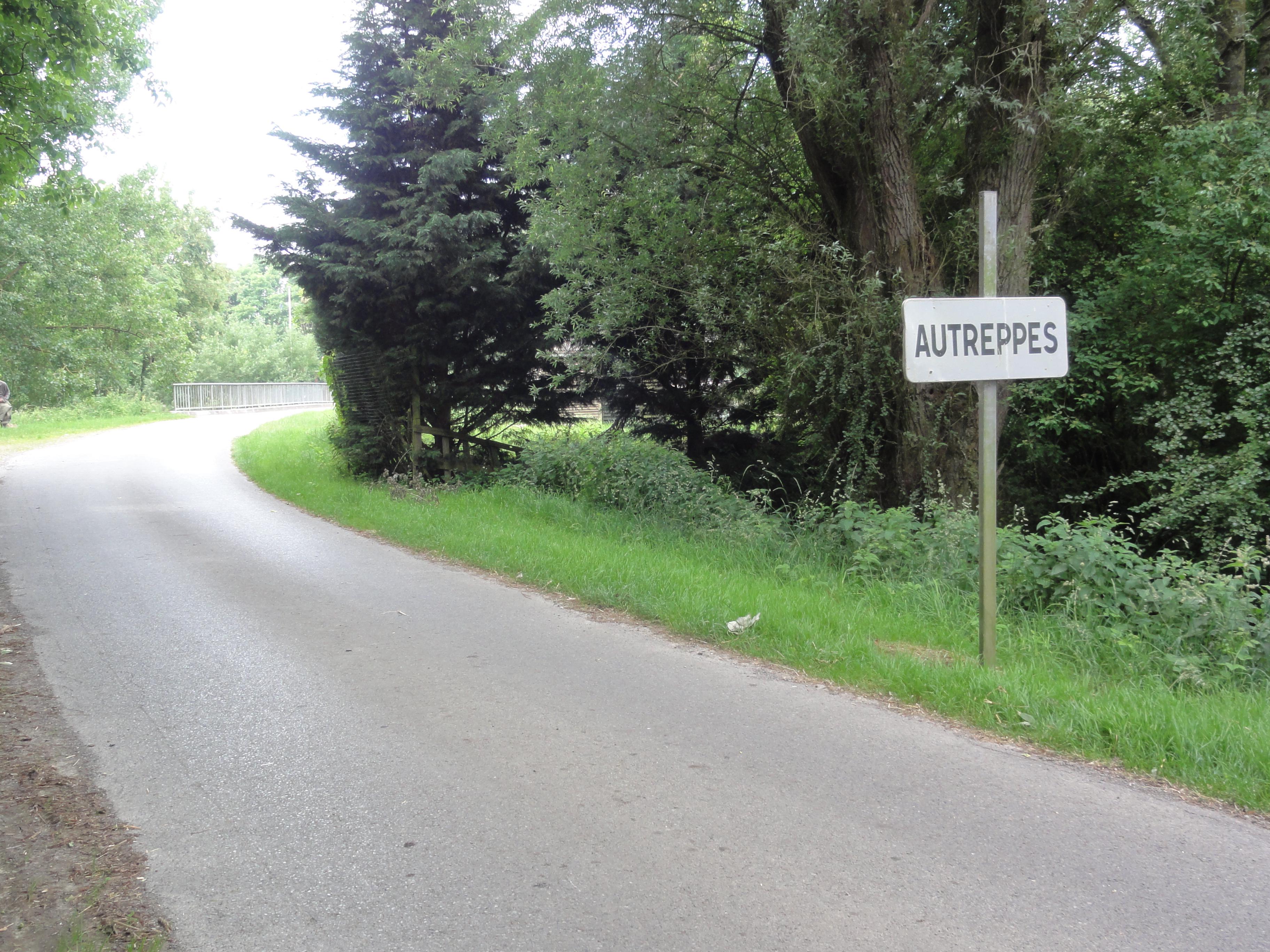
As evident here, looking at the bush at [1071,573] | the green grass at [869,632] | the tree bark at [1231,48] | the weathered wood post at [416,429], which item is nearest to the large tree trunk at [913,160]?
the bush at [1071,573]

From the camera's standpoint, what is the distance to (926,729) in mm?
4898

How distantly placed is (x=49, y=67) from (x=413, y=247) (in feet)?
16.5

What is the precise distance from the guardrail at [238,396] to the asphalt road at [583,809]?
44.8m

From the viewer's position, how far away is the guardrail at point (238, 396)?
4847cm

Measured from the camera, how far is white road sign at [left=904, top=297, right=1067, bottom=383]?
5352mm

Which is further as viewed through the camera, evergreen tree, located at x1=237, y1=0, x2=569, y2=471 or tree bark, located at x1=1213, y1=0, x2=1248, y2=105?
evergreen tree, located at x1=237, y1=0, x2=569, y2=471

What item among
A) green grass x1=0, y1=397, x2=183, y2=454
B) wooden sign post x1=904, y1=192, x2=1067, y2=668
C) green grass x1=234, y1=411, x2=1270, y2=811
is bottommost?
green grass x1=234, y1=411, x2=1270, y2=811

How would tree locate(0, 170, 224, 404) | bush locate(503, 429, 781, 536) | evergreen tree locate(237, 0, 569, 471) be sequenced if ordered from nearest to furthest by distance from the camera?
bush locate(503, 429, 781, 536) < evergreen tree locate(237, 0, 569, 471) < tree locate(0, 170, 224, 404)

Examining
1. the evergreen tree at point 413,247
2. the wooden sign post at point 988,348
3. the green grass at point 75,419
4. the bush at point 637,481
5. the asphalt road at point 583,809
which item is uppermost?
the evergreen tree at point 413,247

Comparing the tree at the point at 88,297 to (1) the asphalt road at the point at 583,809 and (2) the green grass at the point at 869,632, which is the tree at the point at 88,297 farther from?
(1) the asphalt road at the point at 583,809

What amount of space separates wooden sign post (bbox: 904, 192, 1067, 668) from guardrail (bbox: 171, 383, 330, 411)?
1819 inches

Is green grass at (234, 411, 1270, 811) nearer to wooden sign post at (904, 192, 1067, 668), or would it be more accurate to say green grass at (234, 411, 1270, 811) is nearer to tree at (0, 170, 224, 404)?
wooden sign post at (904, 192, 1067, 668)

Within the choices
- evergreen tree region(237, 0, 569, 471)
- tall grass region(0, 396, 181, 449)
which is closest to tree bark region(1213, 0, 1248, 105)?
evergreen tree region(237, 0, 569, 471)

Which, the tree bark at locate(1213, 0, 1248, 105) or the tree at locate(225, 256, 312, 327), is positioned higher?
the tree at locate(225, 256, 312, 327)
